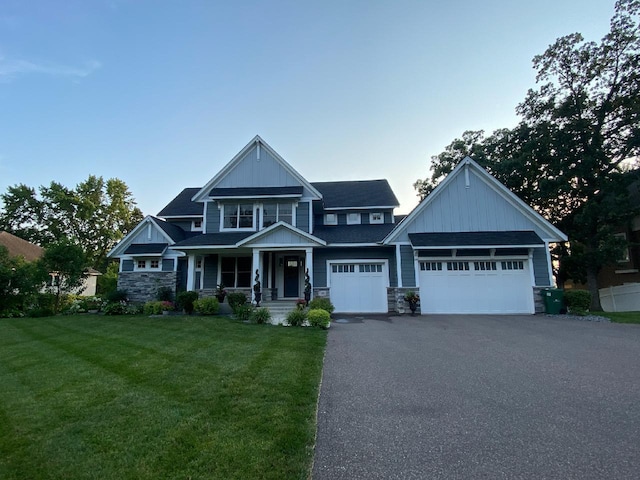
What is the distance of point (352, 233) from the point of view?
17.3m

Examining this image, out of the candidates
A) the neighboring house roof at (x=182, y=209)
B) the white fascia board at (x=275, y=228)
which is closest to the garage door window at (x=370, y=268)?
the white fascia board at (x=275, y=228)

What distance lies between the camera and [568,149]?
60.0 ft

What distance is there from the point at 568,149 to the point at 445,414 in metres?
20.3

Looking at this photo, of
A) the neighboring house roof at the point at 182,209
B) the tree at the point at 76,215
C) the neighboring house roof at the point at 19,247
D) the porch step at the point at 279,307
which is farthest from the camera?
the tree at the point at 76,215

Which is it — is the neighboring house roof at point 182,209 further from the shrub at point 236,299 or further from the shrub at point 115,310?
the shrub at point 236,299

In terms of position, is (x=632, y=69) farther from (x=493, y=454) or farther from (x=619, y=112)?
(x=493, y=454)

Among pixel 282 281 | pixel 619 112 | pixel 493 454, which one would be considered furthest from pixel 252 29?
pixel 619 112

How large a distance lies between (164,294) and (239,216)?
591cm

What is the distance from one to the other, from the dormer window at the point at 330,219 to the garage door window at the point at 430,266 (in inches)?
246

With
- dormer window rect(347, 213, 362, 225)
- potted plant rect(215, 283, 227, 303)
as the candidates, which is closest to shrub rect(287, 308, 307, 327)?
potted plant rect(215, 283, 227, 303)

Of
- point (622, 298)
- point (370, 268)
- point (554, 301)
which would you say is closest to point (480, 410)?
point (370, 268)

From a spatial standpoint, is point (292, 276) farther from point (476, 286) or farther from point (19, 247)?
point (19, 247)

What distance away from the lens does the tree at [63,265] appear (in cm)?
1706

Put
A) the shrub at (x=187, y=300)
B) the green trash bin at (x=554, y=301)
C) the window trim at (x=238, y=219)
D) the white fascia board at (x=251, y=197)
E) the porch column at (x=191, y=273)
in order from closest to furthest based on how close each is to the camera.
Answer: the green trash bin at (x=554, y=301), the shrub at (x=187, y=300), the porch column at (x=191, y=273), the white fascia board at (x=251, y=197), the window trim at (x=238, y=219)
